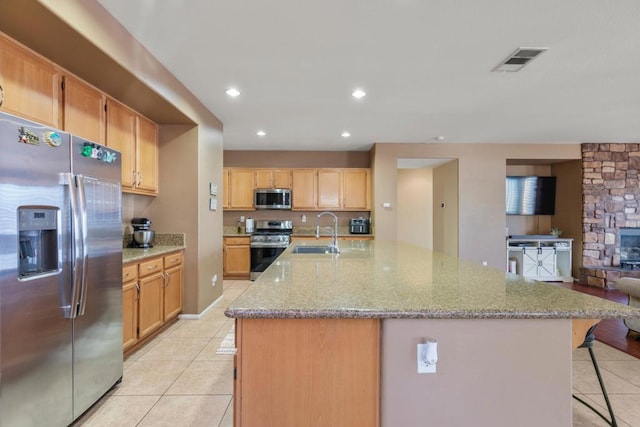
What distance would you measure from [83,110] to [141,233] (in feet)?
4.29

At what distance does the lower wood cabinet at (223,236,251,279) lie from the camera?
570cm

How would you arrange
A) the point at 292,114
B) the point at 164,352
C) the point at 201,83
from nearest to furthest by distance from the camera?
the point at 164,352 < the point at 201,83 < the point at 292,114

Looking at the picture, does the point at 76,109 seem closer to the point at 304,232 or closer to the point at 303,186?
the point at 303,186

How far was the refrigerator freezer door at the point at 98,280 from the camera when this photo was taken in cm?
176

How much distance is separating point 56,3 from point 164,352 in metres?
2.59

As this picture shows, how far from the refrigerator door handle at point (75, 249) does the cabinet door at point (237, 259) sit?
13.1 feet

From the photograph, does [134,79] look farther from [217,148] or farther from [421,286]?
[421,286]

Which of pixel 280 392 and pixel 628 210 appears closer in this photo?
pixel 280 392

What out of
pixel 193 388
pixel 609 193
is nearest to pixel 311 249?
pixel 193 388

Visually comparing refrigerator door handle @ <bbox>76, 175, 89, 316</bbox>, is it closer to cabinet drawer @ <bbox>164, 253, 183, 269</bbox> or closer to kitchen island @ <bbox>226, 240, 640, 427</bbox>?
kitchen island @ <bbox>226, 240, 640, 427</bbox>

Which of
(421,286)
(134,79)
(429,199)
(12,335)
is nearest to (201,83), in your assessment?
(134,79)

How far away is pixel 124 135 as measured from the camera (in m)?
2.90

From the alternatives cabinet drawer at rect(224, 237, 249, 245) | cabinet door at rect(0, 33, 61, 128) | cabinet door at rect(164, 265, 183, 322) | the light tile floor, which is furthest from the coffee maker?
cabinet drawer at rect(224, 237, 249, 245)

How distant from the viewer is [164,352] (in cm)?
273
